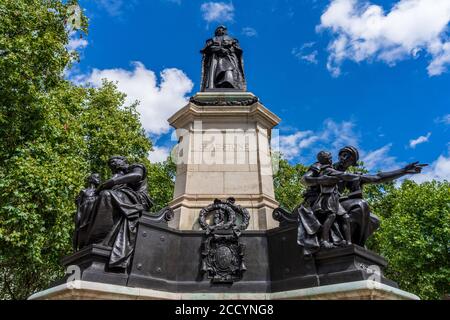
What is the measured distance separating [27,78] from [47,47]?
153 centimetres

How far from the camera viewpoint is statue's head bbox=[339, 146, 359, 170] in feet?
23.6

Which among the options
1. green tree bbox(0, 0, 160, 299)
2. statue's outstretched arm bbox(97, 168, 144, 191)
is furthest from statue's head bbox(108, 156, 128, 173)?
green tree bbox(0, 0, 160, 299)

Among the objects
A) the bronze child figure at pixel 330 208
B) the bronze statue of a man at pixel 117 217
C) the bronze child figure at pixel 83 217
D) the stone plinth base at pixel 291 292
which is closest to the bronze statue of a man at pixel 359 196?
the bronze child figure at pixel 330 208

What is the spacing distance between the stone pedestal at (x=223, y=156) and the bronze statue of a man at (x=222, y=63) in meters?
0.85

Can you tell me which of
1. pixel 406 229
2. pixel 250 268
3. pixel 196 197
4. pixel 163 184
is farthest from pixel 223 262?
pixel 163 184

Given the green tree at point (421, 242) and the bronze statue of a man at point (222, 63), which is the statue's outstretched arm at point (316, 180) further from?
the green tree at point (421, 242)

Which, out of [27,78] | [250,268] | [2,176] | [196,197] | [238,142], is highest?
[27,78]

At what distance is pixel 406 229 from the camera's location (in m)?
20.1

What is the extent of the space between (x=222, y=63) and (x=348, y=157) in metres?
4.40

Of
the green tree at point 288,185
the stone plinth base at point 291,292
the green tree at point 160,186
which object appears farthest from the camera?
the green tree at point 288,185

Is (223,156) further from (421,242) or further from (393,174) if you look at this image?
(421,242)

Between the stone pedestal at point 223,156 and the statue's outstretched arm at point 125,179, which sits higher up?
the stone pedestal at point 223,156

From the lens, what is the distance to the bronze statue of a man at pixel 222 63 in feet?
32.5
